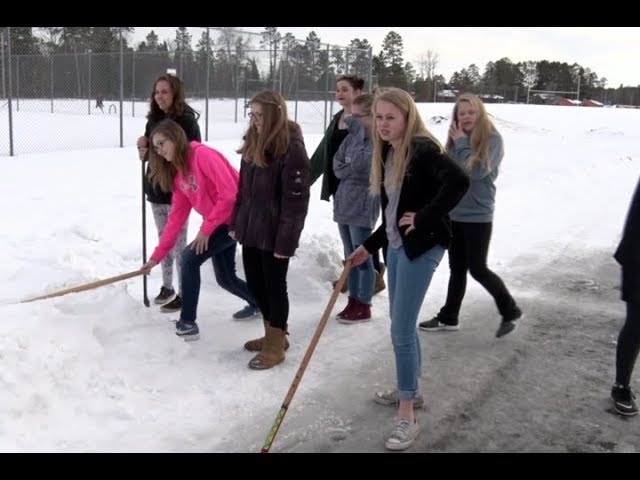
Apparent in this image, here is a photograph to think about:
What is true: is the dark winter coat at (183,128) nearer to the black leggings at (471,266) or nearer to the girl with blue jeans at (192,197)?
the girl with blue jeans at (192,197)

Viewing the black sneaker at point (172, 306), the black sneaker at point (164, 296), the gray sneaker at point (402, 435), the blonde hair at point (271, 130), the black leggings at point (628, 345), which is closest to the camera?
the gray sneaker at point (402, 435)

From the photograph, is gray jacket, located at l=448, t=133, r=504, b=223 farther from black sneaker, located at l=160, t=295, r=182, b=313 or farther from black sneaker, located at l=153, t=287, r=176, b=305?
black sneaker, located at l=153, t=287, r=176, b=305

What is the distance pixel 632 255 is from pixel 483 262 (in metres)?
1.52

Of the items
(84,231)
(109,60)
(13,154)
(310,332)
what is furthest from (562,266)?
(109,60)

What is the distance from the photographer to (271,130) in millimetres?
4582

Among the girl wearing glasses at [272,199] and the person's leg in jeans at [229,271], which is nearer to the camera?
the girl wearing glasses at [272,199]

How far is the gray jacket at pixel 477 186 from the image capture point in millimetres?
5309

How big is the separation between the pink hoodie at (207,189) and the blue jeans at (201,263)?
0.13m

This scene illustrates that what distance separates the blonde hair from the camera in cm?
455

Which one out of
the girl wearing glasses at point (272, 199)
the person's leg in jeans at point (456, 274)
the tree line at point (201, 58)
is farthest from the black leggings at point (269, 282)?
the tree line at point (201, 58)

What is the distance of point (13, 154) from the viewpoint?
1384 centimetres

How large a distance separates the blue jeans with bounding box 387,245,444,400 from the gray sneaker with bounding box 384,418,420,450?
149 mm

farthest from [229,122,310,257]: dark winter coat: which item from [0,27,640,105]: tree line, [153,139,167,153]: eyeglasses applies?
[0,27,640,105]: tree line

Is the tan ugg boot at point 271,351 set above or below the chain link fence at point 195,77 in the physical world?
below
